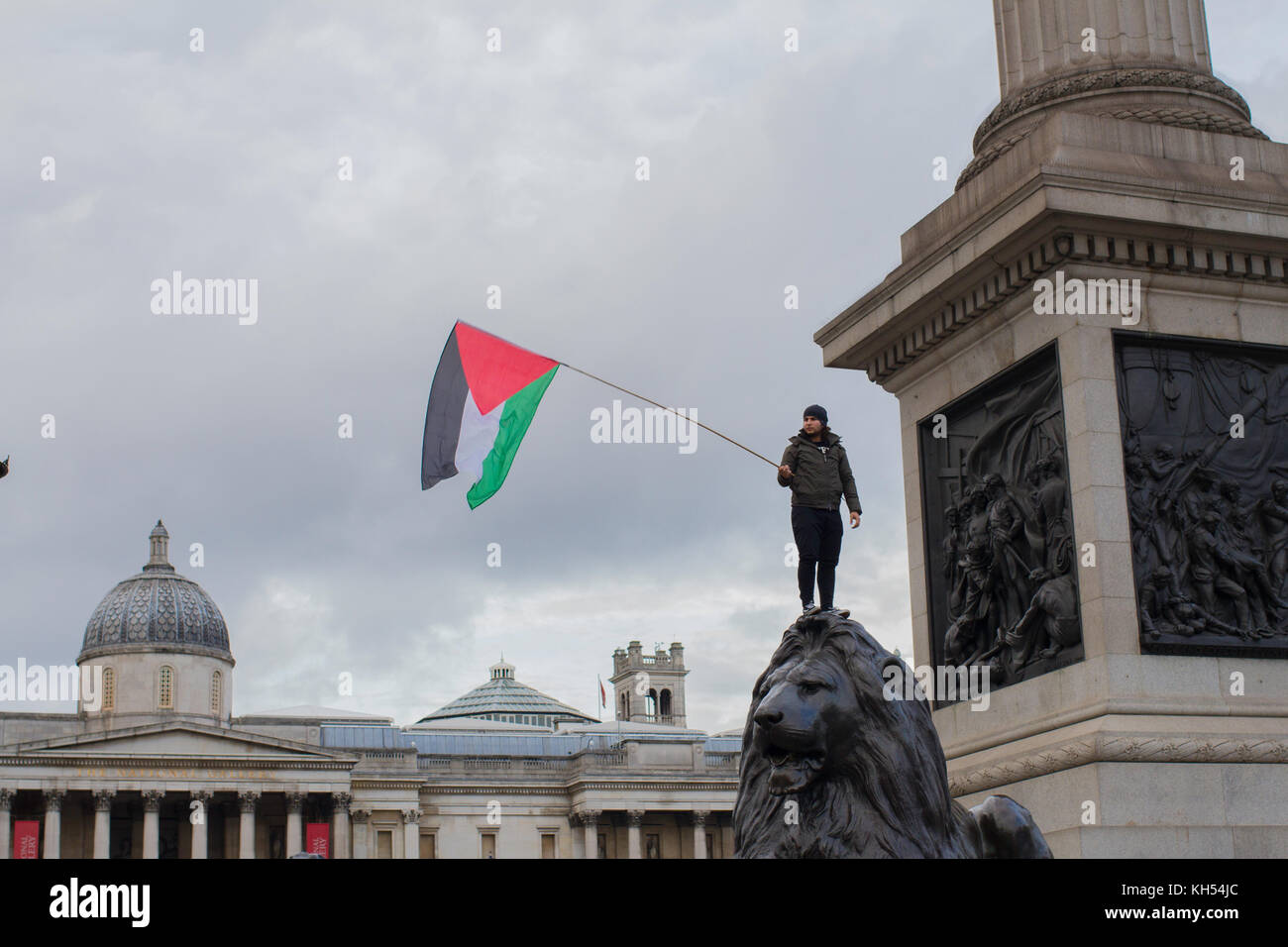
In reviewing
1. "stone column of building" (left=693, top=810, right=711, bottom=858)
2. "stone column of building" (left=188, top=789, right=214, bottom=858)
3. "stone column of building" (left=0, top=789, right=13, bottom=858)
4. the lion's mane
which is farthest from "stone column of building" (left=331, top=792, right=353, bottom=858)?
the lion's mane

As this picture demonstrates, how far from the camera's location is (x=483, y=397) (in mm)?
11281

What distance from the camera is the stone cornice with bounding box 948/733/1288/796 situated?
946 cm

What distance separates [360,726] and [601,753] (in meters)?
12.4

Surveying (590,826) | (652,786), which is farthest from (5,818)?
(652,786)

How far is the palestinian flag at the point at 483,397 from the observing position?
37.0ft

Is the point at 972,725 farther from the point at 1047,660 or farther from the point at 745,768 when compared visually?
the point at 745,768

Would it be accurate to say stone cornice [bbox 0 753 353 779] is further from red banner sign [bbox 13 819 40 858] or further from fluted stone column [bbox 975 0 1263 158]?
fluted stone column [bbox 975 0 1263 158]

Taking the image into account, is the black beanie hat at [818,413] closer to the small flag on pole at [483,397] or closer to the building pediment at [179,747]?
the small flag on pole at [483,397]

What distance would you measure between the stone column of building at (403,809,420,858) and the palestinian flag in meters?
68.9

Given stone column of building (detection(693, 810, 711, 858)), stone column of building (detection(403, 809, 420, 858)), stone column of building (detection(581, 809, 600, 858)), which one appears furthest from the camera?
stone column of building (detection(693, 810, 711, 858))

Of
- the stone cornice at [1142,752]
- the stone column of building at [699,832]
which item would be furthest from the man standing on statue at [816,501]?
the stone column of building at [699,832]

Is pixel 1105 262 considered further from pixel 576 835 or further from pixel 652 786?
pixel 576 835
